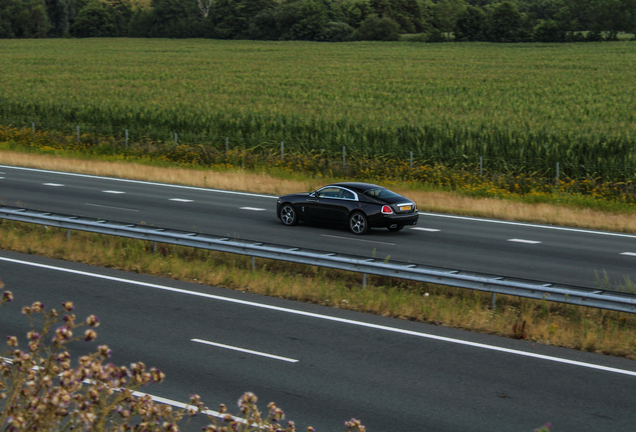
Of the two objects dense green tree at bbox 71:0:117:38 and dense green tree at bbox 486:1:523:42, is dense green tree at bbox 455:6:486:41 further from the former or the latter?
dense green tree at bbox 71:0:117:38

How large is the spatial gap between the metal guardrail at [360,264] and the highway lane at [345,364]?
3.89ft

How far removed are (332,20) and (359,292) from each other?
418ft

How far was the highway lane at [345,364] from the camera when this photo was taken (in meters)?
8.11

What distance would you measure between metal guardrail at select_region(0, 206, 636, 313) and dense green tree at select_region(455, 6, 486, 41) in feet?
362

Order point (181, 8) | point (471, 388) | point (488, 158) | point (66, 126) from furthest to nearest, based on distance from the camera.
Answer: point (181, 8) < point (66, 126) < point (488, 158) < point (471, 388)

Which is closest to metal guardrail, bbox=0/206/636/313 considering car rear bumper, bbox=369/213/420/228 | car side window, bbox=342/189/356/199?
car rear bumper, bbox=369/213/420/228

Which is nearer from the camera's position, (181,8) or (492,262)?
(492,262)

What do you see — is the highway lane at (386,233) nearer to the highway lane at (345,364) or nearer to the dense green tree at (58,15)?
the highway lane at (345,364)

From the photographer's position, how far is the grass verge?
36.3 feet

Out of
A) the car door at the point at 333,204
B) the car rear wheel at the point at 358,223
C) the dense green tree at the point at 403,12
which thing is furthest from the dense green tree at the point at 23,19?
the car rear wheel at the point at 358,223

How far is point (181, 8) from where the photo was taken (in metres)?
146

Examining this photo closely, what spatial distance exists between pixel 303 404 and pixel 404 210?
1188 centimetres

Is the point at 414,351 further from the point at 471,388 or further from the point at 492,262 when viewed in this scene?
the point at 492,262

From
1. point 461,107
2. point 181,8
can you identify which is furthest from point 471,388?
point 181,8
